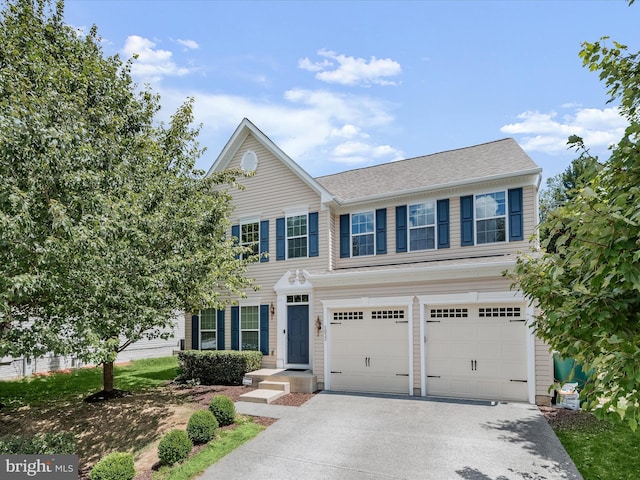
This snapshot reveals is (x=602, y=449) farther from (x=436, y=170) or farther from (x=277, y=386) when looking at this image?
(x=436, y=170)

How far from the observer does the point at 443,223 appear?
1316 cm

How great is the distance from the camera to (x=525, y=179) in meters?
12.0

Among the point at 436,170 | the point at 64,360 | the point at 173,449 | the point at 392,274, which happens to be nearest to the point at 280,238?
the point at 392,274

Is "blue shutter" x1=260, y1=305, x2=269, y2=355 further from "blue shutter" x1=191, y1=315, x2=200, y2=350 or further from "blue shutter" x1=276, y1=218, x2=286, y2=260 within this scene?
"blue shutter" x1=191, y1=315, x2=200, y2=350

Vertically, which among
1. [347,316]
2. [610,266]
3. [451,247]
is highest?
[451,247]

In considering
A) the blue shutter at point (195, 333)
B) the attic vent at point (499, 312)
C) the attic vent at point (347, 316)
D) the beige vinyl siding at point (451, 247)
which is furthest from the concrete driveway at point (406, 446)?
the blue shutter at point (195, 333)

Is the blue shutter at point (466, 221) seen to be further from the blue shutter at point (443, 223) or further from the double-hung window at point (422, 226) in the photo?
the double-hung window at point (422, 226)

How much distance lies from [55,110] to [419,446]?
9521 millimetres

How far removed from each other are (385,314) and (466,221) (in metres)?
4.11

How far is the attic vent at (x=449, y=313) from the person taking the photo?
36.9ft

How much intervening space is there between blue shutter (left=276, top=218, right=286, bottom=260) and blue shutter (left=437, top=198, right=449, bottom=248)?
19.0 feet

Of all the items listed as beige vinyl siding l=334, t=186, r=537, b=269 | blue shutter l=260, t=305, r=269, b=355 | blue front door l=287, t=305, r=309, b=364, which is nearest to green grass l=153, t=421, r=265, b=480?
blue front door l=287, t=305, r=309, b=364

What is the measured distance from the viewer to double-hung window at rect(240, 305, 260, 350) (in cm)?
1496

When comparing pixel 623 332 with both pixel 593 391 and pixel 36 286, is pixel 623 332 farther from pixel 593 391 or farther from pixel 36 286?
pixel 36 286
